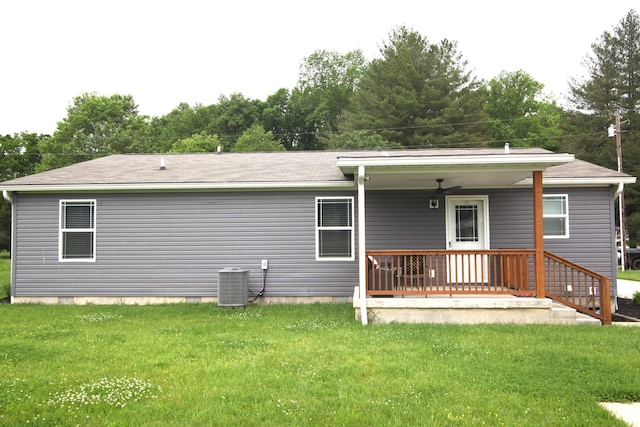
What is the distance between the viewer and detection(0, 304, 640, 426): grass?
3.86 metres

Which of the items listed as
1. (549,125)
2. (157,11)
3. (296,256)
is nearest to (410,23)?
(549,125)

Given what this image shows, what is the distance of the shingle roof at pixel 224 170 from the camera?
9.90m

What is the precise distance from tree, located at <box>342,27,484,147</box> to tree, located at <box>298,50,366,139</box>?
9072mm

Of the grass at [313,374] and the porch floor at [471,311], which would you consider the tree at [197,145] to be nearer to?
the grass at [313,374]

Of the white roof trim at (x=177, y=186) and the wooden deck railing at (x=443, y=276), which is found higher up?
the white roof trim at (x=177, y=186)

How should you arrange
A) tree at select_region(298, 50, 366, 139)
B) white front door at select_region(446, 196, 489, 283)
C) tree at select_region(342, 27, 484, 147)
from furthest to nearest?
tree at select_region(298, 50, 366, 139)
tree at select_region(342, 27, 484, 147)
white front door at select_region(446, 196, 489, 283)

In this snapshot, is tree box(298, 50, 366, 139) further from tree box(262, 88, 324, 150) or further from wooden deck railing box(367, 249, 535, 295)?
wooden deck railing box(367, 249, 535, 295)

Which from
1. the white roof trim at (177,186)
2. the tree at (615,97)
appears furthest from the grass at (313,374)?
the tree at (615,97)

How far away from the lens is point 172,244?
10.1m

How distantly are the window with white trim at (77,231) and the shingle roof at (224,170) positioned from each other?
55cm

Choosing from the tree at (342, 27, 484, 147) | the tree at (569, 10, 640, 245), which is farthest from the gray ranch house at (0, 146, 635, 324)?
the tree at (569, 10, 640, 245)

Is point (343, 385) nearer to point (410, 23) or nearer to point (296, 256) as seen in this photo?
point (296, 256)

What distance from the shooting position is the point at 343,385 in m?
4.52

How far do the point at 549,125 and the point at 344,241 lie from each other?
3393cm
